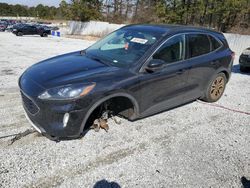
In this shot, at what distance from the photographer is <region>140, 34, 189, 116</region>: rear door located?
13.2ft

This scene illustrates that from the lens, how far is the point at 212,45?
17.2 ft

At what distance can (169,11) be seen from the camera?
32.7 meters

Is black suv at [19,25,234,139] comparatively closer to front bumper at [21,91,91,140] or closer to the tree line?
front bumper at [21,91,91,140]

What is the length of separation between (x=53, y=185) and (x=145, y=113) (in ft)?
6.19

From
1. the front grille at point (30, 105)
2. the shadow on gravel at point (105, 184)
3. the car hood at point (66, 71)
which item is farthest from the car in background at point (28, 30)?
the shadow on gravel at point (105, 184)

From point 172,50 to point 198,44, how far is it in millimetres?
850

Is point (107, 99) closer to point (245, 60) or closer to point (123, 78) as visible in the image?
point (123, 78)

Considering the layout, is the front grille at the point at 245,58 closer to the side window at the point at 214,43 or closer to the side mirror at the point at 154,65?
the side window at the point at 214,43

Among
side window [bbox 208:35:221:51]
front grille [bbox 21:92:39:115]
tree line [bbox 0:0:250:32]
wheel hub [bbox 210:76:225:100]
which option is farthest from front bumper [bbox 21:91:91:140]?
tree line [bbox 0:0:250:32]

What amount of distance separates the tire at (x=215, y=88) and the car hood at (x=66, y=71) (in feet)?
8.57

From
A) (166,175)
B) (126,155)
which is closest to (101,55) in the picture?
(126,155)

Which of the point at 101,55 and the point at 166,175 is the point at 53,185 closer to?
the point at 166,175

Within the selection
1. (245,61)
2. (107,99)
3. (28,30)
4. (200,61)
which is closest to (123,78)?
(107,99)

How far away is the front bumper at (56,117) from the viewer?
322cm
